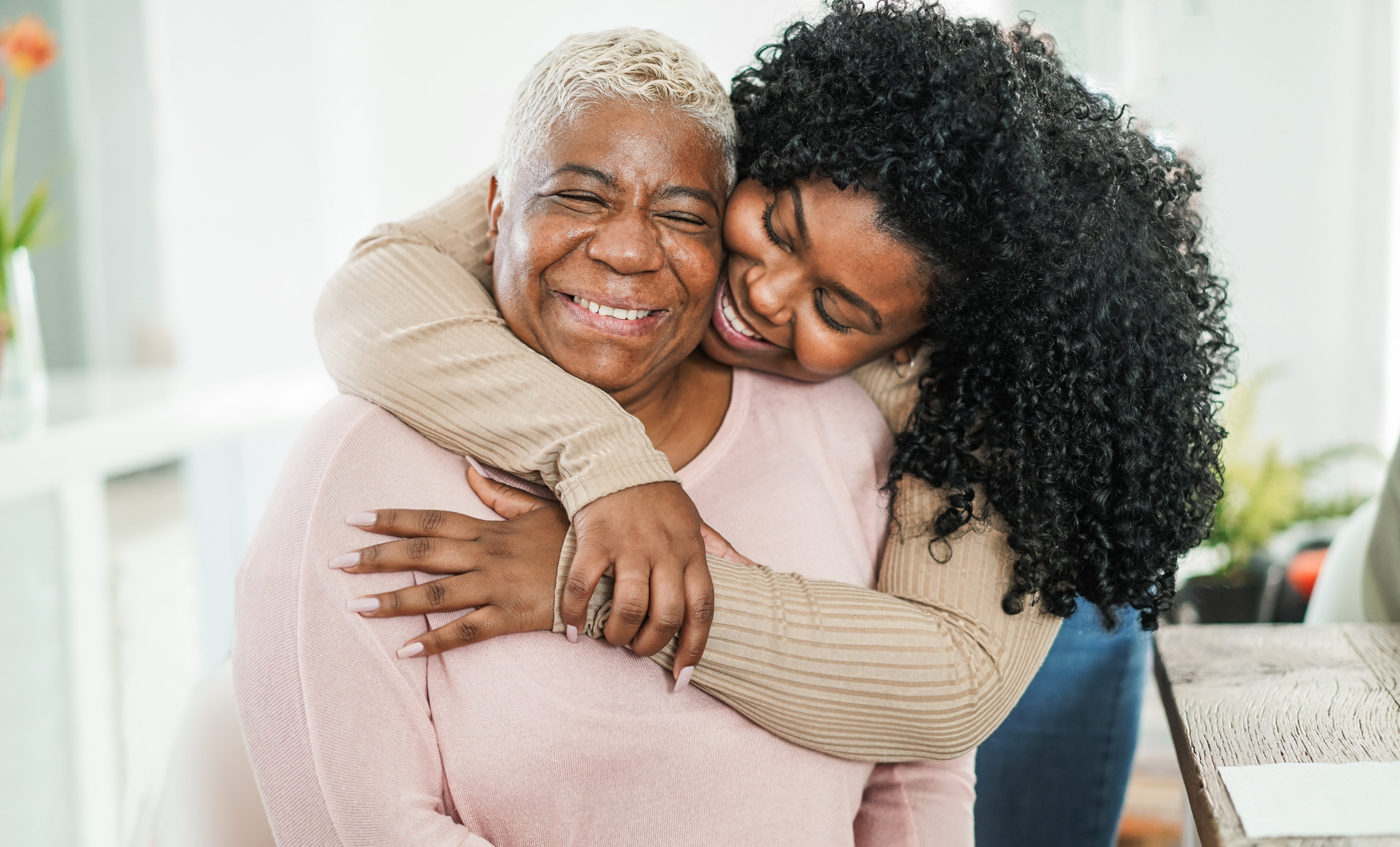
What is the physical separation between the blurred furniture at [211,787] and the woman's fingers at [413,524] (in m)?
0.33

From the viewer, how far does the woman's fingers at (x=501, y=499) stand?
133cm

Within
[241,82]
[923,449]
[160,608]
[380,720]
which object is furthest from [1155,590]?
[241,82]

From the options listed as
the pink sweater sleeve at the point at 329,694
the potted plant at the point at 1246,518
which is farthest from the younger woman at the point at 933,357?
the potted plant at the point at 1246,518

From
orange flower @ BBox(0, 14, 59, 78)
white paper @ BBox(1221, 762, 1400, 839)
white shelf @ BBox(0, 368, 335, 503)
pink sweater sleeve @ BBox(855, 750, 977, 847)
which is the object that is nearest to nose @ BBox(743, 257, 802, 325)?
pink sweater sleeve @ BBox(855, 750, 977, 847)

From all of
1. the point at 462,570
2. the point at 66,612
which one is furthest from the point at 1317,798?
the point at 66,612

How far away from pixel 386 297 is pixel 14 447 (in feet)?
4.26

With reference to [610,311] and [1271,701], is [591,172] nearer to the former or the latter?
[610,311]

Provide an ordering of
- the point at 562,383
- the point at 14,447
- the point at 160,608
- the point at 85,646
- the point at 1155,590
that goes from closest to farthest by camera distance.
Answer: the point at 562,383
the point at 1155,590
the point at 14,447
the point at 85,646
the point at 160,608

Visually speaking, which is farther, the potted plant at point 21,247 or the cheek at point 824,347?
the potted plant at point 21,247

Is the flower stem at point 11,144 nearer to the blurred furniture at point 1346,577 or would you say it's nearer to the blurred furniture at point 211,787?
the blurred furniture at point 211,787

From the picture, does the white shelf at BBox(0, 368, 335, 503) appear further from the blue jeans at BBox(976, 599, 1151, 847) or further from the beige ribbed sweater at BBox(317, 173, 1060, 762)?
the blue jeans at BBox(976, 599, 1151, 847)

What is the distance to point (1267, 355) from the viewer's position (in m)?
4.00

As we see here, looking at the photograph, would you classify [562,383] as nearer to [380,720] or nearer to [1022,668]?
[380,720]

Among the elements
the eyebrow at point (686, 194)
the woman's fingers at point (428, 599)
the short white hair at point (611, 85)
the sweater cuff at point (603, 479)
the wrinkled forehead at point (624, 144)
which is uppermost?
the short white hair at point (611, 85)
